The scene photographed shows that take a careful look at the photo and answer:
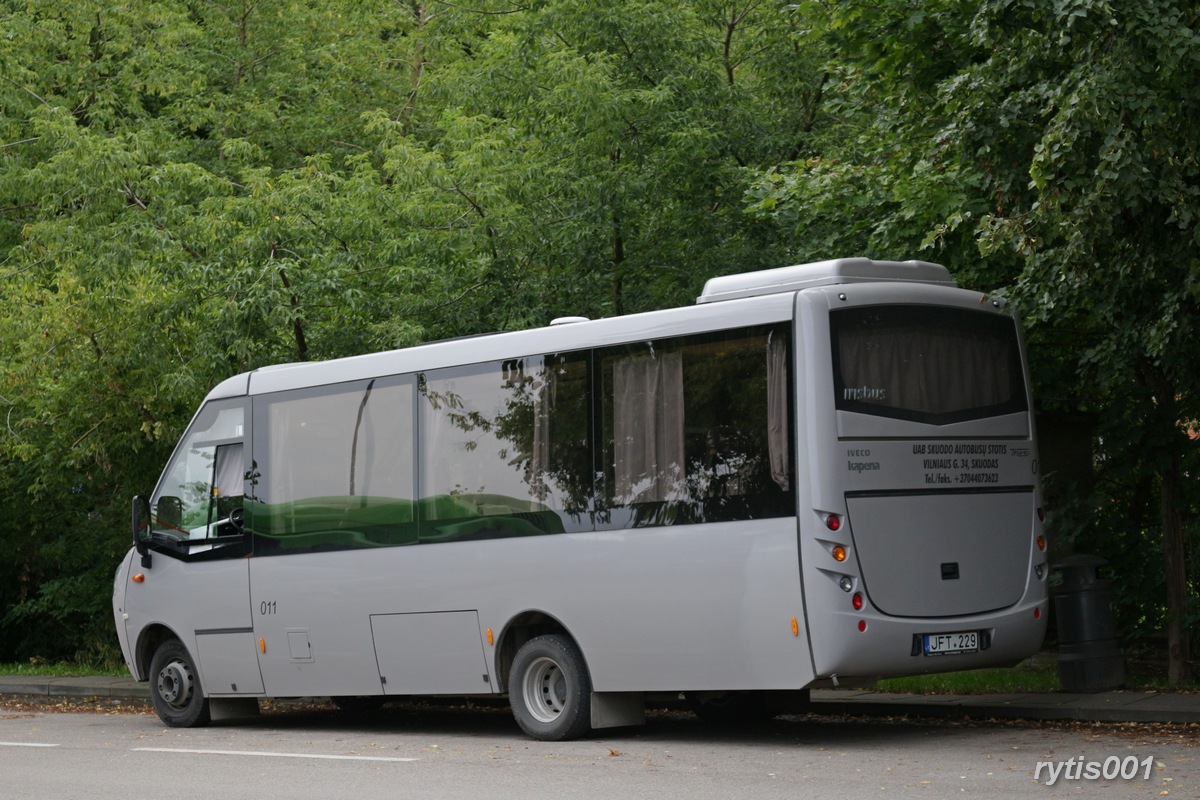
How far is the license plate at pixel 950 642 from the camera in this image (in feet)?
35.0

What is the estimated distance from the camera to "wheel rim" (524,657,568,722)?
1193 cm

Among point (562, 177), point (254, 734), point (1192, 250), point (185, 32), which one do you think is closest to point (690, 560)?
point (1192, 250)

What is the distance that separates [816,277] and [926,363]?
99 centimetres

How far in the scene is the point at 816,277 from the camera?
10.9 metres

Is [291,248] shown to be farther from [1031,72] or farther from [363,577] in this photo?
[1031,72]

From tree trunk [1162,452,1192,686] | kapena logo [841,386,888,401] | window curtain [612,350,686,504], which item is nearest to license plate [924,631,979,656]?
kapena logo [841,386,888,401]

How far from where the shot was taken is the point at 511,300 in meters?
17.4

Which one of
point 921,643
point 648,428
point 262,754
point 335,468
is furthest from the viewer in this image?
point 335,468

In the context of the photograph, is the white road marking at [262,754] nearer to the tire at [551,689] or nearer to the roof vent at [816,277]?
the tire at [551,689]

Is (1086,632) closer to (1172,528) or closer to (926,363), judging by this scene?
(1172,528)

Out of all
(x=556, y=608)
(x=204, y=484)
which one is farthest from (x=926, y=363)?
(x=204, y=484)

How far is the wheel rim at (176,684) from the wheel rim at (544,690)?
4132 mm

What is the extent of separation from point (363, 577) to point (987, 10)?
258 inches

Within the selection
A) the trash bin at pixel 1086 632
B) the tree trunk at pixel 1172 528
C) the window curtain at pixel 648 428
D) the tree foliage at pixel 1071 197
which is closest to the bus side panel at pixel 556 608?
the window curtain at pixel 648 428
